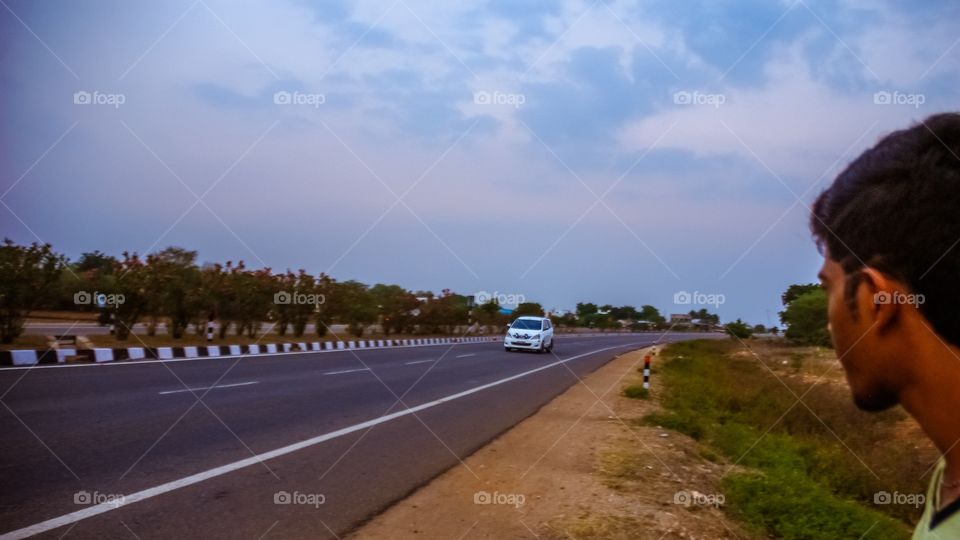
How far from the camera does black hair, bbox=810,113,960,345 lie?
3.52ft

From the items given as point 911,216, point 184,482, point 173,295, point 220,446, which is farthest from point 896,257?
point 173,295

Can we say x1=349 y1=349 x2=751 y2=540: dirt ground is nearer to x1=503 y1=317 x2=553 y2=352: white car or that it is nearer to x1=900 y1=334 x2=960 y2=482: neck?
x1=900 y1=334 x2=960 y2=482: neck

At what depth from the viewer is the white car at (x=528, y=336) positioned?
34000 millimetres

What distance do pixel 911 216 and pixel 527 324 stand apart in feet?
112

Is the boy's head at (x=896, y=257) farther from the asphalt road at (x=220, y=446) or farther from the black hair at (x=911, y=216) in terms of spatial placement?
the asphalt road at (x=220, y=446)

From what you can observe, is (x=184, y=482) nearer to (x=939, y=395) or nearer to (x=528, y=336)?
(x=939, y=395)

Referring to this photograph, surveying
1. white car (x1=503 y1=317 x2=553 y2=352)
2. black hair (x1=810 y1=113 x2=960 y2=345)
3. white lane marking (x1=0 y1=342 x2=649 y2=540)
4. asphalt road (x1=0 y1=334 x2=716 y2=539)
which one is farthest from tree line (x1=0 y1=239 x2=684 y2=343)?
black hair (x1=810 y1=113 x2=960 y2=345)

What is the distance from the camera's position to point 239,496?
20.0ft

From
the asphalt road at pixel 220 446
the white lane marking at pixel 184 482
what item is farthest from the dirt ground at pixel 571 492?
the white lane marking at pixel 184 482

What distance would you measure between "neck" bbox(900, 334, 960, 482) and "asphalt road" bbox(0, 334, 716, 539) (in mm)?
4865

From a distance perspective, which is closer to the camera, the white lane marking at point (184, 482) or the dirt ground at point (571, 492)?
the white lane marking at point (184, 482)

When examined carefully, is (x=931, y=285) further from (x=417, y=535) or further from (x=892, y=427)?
(x=892, y=427)

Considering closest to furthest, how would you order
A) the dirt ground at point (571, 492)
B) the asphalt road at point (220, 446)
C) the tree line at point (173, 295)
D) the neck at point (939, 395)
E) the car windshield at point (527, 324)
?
the neck at point (939, 395) < the asphalt road at point (220, 446) < the dirt ground at point (571, 492) < the tree line at point (173, 295) < the car windshield at point (527, 324)

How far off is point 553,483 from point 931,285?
22.3 feet
